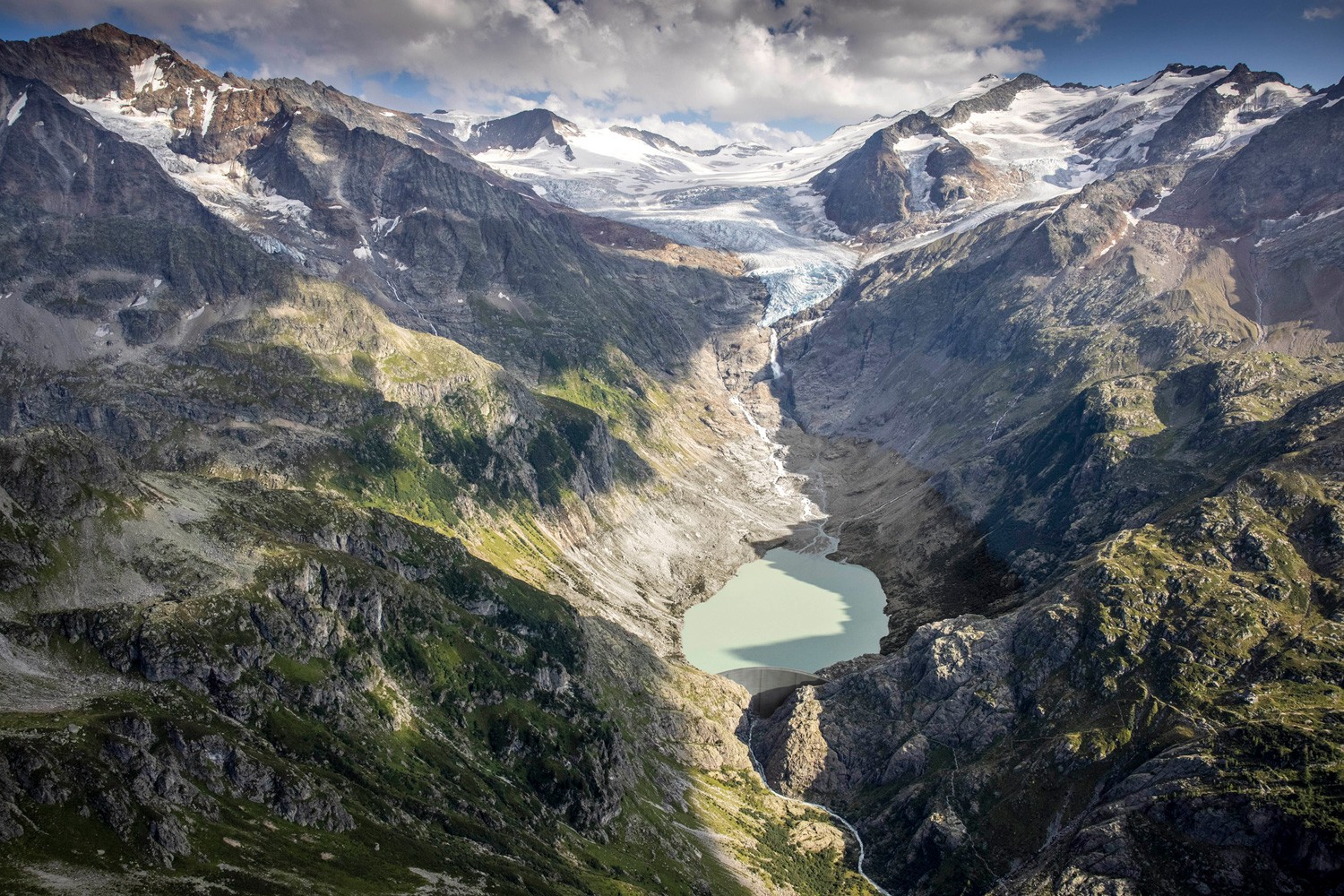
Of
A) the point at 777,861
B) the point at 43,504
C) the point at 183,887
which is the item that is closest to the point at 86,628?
the point at 43,504

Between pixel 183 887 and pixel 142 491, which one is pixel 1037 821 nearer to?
pixel 183 887

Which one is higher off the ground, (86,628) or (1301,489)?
(1301,489)

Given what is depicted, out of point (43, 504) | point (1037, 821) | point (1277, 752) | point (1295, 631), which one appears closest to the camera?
point (43, 504)

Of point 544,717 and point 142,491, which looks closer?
point 142,491

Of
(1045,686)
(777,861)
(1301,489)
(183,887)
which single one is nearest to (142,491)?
(183,887)

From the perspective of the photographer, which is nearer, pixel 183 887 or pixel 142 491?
pixel 183 887

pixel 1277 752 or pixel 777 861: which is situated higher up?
pixel 1277 752

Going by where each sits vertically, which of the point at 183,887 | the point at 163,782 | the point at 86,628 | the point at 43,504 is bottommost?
the point at 183,887

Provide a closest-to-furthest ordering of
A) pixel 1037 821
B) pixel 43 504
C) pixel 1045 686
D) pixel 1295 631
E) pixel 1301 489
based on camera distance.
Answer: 1. pixel 43 504
2. pixel 1037 821
3. pixel 1295 631
4. pixel 1045 686
5. pixel 1301 489

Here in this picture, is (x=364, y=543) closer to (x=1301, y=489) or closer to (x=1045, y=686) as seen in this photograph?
(x=1045, y=686)
